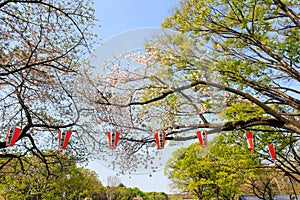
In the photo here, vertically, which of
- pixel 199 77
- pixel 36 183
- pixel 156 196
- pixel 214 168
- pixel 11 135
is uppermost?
pixel 199 77

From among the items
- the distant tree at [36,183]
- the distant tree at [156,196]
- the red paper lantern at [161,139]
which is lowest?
the distant tree at [156,196]

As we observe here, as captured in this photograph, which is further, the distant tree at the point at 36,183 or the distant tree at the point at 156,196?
the distant tree at the point at 156,196

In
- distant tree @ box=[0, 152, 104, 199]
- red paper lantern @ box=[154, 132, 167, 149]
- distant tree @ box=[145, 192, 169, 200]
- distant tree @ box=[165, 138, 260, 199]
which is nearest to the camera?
red paper lantern @ box=[154, 132, 167, 149]

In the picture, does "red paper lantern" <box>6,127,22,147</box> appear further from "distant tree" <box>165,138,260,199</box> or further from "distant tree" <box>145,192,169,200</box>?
"distant tree" <box>145,192,169,200</box>

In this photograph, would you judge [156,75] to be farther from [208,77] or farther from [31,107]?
[31,107]

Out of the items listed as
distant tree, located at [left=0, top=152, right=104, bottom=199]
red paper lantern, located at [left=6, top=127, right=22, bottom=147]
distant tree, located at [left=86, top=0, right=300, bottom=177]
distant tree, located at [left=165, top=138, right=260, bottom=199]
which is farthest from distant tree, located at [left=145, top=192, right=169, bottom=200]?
red paper lantern, located at [left=6, top=127, right=22, bottom=147]

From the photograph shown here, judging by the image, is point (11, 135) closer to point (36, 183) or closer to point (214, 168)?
point (214, 168)

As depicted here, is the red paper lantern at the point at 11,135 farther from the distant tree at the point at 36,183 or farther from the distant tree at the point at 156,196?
the distant tree at the point at 156,196

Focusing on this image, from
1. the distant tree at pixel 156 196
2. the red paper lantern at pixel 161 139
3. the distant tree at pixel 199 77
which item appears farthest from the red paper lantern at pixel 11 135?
the distant tree at pixel 156 196

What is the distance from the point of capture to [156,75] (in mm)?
5215

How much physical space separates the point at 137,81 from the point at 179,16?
1904 millimetres

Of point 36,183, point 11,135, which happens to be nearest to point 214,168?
point 11,135

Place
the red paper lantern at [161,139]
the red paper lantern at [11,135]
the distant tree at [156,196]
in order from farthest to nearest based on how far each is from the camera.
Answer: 1. the distant tree at [156,196]
2. the red paper lantern at [161,139]
3. the red paper lantern at [11,135]

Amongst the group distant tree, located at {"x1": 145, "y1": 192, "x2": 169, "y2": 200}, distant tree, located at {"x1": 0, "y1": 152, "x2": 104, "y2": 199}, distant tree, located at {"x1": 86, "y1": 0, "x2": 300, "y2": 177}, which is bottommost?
distant tree, located at {"x1": 145, "y1": 192, "x2": 169, "y2": 200}
